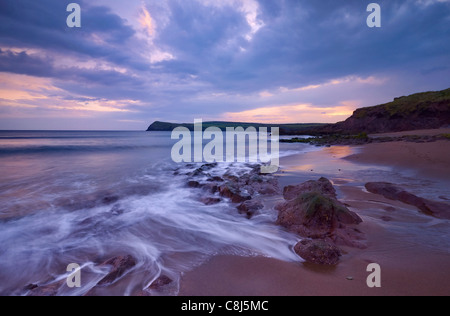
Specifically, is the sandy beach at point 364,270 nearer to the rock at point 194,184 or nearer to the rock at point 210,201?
the rock at point 210,201

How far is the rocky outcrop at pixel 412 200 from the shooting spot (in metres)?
4.14

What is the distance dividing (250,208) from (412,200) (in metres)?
3.64

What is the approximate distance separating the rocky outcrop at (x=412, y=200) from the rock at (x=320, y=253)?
274 cm

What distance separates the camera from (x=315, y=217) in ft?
12.6

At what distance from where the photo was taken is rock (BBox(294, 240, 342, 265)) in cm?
287

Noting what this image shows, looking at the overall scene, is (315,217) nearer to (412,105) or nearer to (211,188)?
(211,188)

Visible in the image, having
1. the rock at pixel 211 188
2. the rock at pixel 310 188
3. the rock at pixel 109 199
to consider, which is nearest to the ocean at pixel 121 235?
the rock at pixel 109 199

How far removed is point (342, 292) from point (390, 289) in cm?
54

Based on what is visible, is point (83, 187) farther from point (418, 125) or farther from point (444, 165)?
point (418, 125)

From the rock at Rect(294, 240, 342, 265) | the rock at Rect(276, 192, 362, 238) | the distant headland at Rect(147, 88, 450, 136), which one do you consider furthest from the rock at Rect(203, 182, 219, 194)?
the distant headland at Rect(147, 88, 450, 136)

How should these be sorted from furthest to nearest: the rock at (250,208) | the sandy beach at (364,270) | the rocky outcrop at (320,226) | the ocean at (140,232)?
the rock at (250,208) → the ocean at (140,232) → the rocky outcrop at (320,226) → the sandy beach at (364,270)

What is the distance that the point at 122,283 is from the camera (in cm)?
281

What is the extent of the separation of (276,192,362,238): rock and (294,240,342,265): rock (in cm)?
60
